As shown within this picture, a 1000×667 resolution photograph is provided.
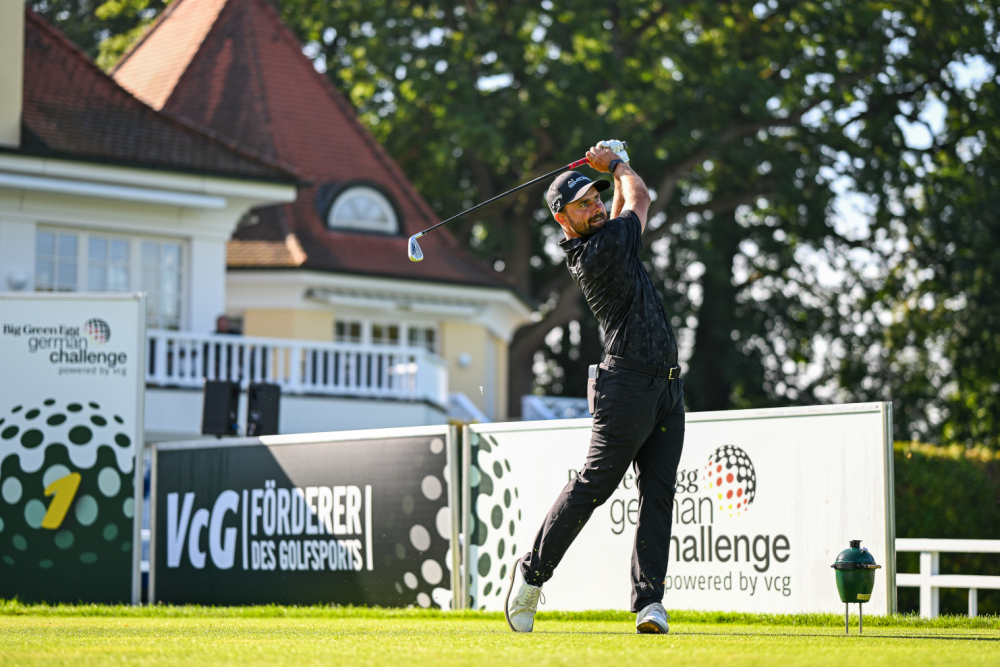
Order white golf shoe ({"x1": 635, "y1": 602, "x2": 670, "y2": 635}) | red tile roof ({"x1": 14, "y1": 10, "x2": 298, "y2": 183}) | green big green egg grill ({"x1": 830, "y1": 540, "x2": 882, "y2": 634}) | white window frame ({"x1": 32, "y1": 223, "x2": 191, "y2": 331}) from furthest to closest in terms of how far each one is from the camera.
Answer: white window frame ({"x1": 32, "y1": 223, "x2": 191, "y2": 331})
red tile roof ({"x1": 14, "y1": 10, "x2": 298, "y2": 183})
white golf shoe ({"x1": 635, "y1": 602, "x2": 670, "y2": 635})
green big green egg grill ({"x1": 830, "y1": 540, "x2": 882, "y2": 634})

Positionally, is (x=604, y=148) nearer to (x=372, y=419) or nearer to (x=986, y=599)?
(x=986, y=599)

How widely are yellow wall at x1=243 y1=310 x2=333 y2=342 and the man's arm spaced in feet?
71.0

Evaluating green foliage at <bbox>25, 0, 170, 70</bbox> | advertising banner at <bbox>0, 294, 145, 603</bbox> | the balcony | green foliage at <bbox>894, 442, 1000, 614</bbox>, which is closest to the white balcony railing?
the balcony

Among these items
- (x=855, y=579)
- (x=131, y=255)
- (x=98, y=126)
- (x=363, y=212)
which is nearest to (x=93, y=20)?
(x=363, y=212)

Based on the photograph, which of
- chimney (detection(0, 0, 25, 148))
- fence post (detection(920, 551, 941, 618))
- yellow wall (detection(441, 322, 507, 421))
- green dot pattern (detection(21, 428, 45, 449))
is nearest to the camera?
fence post (detection(920, 551, 941, 618))

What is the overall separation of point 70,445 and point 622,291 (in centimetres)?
749

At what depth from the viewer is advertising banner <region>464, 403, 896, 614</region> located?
8.10m

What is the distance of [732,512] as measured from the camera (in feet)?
28.4

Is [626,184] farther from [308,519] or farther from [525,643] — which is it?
[308,519]

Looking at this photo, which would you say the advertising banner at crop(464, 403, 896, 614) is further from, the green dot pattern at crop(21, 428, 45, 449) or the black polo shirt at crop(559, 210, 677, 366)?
the green dot pattern at crop(21, 428, 45, 449)

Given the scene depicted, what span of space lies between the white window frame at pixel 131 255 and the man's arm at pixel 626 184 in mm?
16854

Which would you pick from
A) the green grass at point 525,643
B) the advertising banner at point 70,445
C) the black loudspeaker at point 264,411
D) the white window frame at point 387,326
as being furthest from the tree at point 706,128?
the green grass at point 525,643

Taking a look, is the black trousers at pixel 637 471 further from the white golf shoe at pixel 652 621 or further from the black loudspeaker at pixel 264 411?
the black loudspeaker at pixel 264 411

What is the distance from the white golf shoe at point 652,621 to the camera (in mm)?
6410
